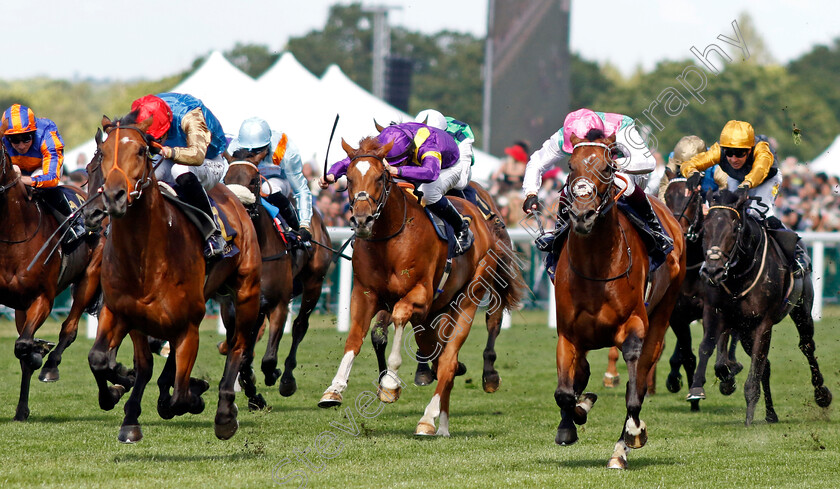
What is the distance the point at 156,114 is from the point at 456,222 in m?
2.59

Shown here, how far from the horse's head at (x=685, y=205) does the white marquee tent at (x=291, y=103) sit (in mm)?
8627

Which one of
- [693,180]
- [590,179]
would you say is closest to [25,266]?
[590,179]

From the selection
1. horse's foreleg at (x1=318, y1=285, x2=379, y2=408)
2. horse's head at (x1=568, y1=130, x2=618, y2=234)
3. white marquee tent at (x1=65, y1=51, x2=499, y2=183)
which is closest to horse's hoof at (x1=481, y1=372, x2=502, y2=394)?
horse's foreleg at (x1=318, y1=285, x2=379, y2=408)

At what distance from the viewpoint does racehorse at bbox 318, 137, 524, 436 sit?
7211mm

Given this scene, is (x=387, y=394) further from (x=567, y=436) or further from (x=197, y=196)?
(x=197, y=196)

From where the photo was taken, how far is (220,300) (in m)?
8.36

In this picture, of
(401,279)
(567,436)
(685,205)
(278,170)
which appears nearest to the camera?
(567,436)

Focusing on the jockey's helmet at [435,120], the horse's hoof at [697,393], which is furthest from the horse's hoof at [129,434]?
the horse's hoof at [697,393]

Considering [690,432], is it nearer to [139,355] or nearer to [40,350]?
[139,355]

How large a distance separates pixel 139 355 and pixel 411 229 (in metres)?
1.99

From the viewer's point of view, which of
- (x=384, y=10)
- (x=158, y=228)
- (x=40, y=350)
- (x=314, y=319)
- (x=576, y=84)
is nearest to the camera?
(x=158, y=228)

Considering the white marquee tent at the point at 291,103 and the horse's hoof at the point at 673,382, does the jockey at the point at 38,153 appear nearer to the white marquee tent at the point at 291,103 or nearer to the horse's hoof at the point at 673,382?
the horse's hoof at the point at 673,382

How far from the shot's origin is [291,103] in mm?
20531

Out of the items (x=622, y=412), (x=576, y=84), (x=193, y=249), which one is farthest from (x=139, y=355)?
(x=576, y=84)
